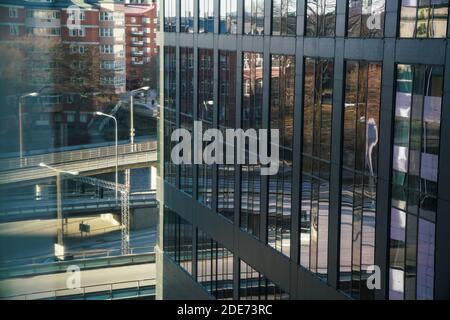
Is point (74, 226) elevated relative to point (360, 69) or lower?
lower

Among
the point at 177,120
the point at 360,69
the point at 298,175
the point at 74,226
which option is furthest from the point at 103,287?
the point at 360,69

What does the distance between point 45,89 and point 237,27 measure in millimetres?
25232

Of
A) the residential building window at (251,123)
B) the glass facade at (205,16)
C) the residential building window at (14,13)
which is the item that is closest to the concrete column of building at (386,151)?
Result: the residential building window at (251,123)

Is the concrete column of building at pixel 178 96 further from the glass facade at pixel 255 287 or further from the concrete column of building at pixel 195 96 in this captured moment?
the glass facade at pixel 255 287

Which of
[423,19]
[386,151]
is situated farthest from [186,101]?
[423,19]

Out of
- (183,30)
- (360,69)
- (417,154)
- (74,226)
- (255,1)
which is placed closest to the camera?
(417,154)

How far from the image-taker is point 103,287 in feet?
111

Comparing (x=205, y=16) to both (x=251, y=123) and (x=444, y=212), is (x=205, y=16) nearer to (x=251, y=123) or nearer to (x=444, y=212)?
(x=251, y=123)

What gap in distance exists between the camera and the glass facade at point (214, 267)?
1777cm

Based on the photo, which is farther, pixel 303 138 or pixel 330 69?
pixel 303 138

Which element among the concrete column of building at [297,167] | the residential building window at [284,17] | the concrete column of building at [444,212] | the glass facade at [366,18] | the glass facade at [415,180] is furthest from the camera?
the residential building window at [284,17]

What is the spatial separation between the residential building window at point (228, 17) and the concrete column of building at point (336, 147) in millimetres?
5155

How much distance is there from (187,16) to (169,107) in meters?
2.60

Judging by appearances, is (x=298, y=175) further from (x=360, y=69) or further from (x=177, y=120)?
(x=177, y=120)
